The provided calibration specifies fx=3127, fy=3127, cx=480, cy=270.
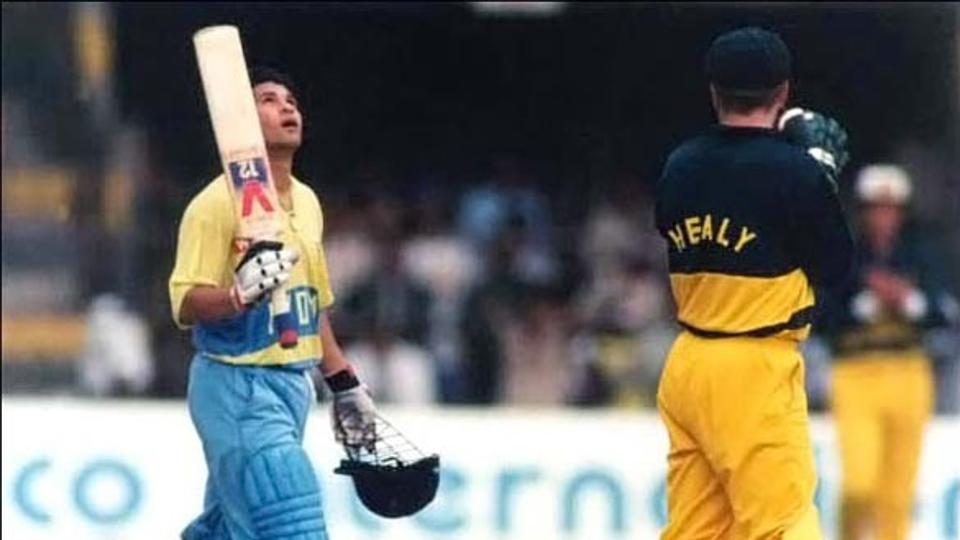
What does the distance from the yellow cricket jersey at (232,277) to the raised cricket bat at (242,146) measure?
121mm

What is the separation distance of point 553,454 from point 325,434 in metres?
0.95

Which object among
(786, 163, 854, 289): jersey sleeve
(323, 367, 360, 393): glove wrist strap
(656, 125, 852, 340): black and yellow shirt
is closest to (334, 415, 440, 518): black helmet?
(323, 367, 360, 393): glove wrist strap

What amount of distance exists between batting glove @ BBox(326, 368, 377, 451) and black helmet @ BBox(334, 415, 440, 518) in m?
0.02

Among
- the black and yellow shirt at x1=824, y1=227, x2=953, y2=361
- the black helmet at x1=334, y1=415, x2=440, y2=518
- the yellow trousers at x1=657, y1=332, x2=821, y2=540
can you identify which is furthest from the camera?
the black and yellow shirt at x1=824, y1=227, x2=953, y2=361

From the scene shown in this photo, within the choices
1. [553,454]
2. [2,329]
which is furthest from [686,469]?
[2,329]

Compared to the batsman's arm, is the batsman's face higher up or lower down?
higher up

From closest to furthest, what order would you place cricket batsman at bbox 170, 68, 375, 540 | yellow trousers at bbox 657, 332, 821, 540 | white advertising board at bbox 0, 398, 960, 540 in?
yellow trousers at bbox 657, 332, 821, 540, cricket batsman at bbox 170, 68, 375, 540, white advertising board at bbox 0, 398, 960, 540

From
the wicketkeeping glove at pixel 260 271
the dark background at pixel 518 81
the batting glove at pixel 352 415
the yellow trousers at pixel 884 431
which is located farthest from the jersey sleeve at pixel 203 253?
the dark background at pixel 518 81

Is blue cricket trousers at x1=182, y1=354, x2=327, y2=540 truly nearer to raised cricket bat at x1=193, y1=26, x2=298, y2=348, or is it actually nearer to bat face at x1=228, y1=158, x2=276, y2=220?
raised cricket bat at x1=193, y1=26, x2=298, y2=348

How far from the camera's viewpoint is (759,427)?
807 centimetres

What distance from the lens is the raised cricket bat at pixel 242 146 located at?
8.27 m

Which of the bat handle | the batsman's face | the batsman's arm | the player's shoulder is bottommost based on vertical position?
the batsman's arm

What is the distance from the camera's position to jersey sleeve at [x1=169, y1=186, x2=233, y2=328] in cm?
841

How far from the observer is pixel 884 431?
1249cm
